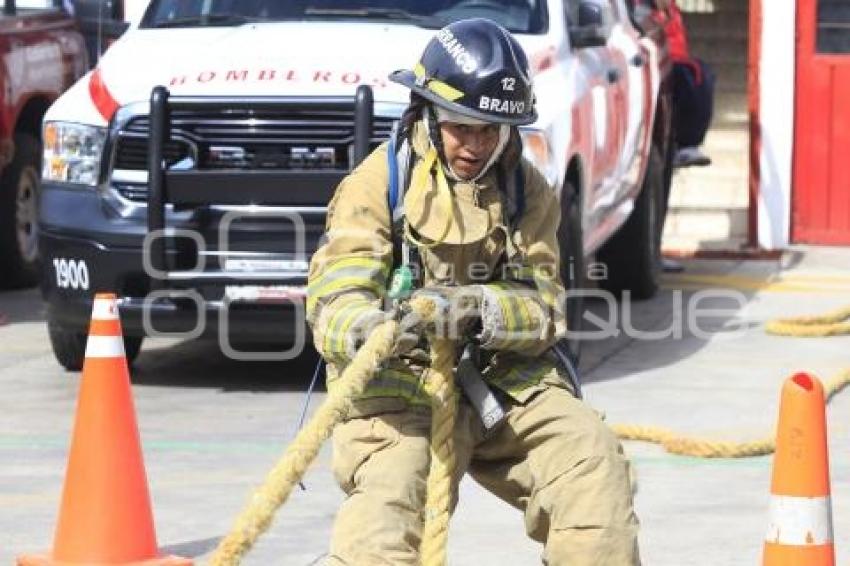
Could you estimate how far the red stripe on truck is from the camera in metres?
Answer: 9.44

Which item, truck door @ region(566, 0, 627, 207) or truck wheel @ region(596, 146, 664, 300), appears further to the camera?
truck wheel @ region(596, 146, 664, 300)

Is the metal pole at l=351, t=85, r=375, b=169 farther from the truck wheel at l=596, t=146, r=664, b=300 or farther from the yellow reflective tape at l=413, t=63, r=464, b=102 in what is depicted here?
the yellow reflective tape at l=413, t=63, r=464, b=102

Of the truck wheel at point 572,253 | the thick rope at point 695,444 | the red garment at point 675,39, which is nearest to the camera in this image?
the thick rope at point 695,444

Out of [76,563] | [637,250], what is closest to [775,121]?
[637,250]

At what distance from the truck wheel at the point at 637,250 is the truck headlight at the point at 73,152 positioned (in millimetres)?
3637

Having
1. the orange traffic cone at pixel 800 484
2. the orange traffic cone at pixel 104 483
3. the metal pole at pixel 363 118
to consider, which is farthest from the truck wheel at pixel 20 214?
the orange traffic cone at pixel 800 484

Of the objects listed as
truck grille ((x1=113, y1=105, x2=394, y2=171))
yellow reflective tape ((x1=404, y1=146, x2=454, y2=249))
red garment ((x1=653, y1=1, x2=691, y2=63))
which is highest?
yellow reflective tape ((x1=404, y1=146, x2=454, y2=249))

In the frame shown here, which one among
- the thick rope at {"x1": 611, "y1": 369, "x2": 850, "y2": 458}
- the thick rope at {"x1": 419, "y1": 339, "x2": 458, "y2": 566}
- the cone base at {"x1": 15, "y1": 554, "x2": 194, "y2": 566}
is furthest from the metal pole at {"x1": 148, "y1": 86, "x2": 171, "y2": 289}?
the thick rope at {"x1": 419, "y1": 339, "x2": 458, "y2": 566}

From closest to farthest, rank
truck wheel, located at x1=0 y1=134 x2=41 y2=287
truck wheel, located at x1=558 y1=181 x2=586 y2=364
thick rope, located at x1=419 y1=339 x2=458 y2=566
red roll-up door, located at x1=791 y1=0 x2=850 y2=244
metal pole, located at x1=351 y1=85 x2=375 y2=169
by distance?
thick rope, located at x1=419 y1=339 x2=458 y2=566 → metal pole, located at x1=351 y1=85 x2=375 y2=169 → truck wheel, located at x1=558 y1=181 x2=586 y2=364 → truck wheel, located at x1=0 y1=134 x2=41 y2=287 → red roll-up door, located at x1=791 y1=0 x2=850 y2=244

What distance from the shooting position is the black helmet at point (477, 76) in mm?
4895

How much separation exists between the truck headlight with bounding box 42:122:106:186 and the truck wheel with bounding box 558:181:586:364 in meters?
1.91

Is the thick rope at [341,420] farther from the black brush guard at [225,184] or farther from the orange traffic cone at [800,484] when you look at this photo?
the black brush guard at [225,184]

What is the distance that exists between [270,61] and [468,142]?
4.57m

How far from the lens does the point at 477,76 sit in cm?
490
